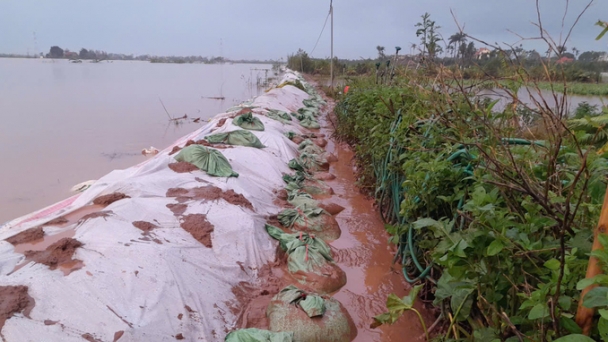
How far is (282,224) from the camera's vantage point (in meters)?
4.57

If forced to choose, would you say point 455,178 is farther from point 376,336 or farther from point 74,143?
point 74,143

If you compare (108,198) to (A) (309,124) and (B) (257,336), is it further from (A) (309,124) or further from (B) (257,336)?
(A) (309,124)

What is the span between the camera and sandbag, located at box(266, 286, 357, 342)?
9.04ft

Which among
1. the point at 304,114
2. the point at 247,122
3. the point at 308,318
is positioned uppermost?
the point at 247,122

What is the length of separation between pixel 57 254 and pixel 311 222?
8.69 ft

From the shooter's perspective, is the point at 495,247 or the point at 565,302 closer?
the point at 565,302

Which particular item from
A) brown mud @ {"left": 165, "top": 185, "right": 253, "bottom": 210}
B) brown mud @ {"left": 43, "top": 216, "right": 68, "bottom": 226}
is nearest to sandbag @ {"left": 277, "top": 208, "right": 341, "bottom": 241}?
brown mud @ {"left": 165, "top": 185, "right": 253, "bottom": 210}

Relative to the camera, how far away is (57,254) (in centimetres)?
255

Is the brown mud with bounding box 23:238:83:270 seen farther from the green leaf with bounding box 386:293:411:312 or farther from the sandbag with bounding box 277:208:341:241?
the sandbag with bounding box 277:208:341:241

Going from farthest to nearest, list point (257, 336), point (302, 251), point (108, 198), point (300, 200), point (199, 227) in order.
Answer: point (300, 200)
point (302, 251)
point (108, 198)
point (199, 227)
point (257, 336)

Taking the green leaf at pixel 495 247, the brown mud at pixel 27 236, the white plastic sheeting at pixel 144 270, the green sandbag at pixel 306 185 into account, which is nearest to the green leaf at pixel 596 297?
the green leaf at pixel 495 247

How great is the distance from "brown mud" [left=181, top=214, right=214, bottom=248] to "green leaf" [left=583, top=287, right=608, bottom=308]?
2.87m

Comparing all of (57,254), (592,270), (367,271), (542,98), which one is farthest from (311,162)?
(592,270)

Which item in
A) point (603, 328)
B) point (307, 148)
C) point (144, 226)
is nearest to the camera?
point (603, 328)
